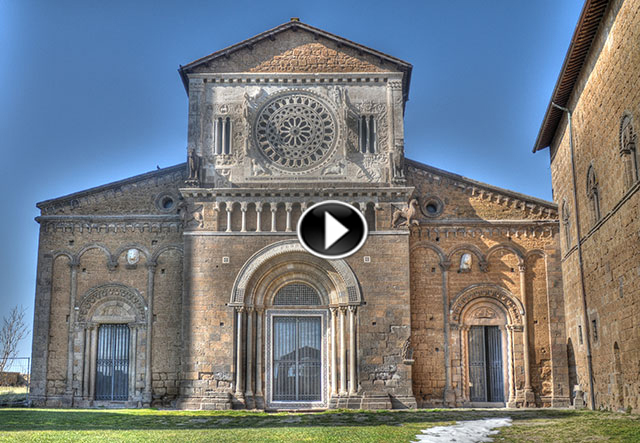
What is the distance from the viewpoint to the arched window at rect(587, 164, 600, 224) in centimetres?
2415

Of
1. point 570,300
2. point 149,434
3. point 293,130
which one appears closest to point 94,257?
point 293,130

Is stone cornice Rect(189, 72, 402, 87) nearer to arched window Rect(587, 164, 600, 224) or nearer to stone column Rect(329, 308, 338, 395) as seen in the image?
arched window Rect(587, 164, 600, 224)

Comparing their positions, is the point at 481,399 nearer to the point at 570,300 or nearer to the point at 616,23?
the point at 570,300

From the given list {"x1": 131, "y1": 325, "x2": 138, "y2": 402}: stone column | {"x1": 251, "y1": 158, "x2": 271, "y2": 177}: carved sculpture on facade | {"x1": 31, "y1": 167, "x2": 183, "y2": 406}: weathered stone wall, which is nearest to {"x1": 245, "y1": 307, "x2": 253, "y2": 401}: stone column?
{"x1": 31, "y1": 167, "x2": 183, "y2": 406}: weathered stone wall

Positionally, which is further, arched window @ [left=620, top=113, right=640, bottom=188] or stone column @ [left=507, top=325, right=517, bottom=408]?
stone column @ [left=507, top=325, right=517, bottom=408]

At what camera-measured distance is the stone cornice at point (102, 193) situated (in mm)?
30000

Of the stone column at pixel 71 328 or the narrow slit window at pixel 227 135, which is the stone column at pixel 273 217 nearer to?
the narrow slit window at pixel 227 135

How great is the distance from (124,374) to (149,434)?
12.0 metres

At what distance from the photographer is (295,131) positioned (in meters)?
29.7

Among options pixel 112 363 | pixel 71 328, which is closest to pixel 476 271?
pixel 112 363

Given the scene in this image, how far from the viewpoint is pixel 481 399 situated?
95.6ft

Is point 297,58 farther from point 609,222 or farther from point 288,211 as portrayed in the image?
point 609,222

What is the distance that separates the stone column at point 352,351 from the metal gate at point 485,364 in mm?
4667

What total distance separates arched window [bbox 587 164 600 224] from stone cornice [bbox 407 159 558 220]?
4.93 metres
